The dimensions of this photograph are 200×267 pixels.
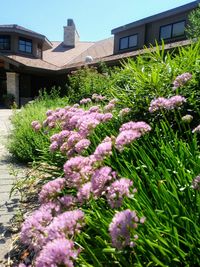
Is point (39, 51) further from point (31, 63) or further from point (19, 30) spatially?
point (31, 63)

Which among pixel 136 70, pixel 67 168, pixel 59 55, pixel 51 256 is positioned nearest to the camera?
pixel 51 256

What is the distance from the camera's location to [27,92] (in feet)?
95.3

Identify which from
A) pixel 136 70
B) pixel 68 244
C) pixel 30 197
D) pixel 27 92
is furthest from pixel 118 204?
pixel 27 92

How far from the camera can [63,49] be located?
35.9m

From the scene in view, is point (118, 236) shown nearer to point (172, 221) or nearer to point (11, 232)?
point (172, 221)

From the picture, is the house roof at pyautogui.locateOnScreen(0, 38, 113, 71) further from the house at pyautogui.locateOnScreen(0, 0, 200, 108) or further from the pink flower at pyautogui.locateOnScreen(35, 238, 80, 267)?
the pink flower at pyautogui.locateOnScreen(35, 238, 80, 267)

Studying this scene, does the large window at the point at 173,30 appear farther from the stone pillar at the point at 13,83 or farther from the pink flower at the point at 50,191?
the pink flower at the point at 50,191

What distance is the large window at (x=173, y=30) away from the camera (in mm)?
19678

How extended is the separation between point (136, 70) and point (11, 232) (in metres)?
2.55

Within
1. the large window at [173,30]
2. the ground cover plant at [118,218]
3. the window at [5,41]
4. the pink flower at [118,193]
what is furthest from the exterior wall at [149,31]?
the pink flower at [118,193]

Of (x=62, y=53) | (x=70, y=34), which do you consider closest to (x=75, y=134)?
(x=62, y=53)

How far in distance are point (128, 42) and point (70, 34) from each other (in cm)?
1513

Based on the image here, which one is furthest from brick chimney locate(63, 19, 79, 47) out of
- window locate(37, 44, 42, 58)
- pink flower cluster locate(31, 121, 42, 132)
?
pink flower cluster locate(31, 121, 42, 132)

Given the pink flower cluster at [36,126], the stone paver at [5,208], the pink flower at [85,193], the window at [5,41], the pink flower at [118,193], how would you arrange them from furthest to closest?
the window at [5,41]
the pink flower cluster at [36,126]
the stone paver at [5,208]
the pink flower at [85,193]
the pink flower at [118,193]
